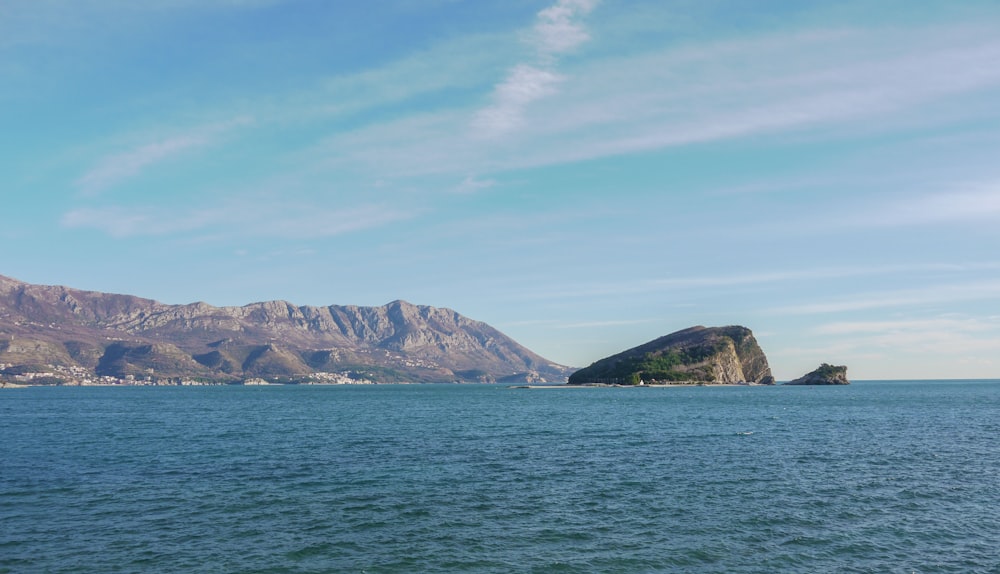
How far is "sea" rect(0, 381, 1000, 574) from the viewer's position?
39.2 metres

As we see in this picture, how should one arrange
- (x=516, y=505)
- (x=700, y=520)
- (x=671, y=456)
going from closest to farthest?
1. (x=700, y=520)
2. (x=516, y=505)
3. (x=671, y=456)

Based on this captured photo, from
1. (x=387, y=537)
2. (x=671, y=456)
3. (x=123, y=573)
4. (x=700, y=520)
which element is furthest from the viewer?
(x=671, y=456)

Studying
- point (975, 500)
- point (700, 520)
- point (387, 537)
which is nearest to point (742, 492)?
point (700, 520)

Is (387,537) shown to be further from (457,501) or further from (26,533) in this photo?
(26,533)

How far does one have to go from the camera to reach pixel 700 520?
158ft

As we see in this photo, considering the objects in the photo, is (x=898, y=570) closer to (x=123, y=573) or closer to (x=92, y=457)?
(x=123, y=573)

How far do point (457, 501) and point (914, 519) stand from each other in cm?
3642

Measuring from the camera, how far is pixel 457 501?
54.0 metres

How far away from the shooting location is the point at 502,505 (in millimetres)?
52562

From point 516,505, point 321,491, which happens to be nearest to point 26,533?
point 321,491

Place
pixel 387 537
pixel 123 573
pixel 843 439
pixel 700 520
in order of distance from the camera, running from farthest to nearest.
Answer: pixel 843 439 < pixel 700 520 < pixel 387 537 < pixel 123 573

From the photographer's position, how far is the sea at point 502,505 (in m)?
39.2

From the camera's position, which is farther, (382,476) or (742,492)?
(382,476)

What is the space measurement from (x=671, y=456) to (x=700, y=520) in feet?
113
